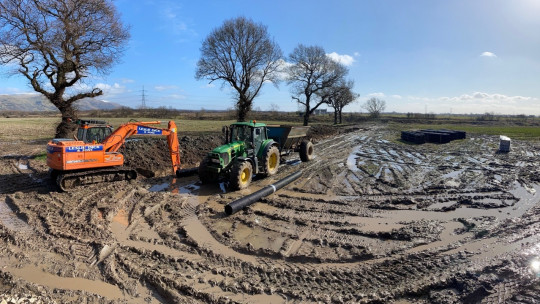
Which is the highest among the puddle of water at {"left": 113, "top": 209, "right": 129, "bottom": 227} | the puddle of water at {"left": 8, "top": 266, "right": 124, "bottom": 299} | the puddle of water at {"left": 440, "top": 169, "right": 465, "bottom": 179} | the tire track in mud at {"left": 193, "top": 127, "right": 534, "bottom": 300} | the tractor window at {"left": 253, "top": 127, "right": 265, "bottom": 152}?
the tractor window at {"left": 253, "top": 127, "right": 265, "bottom": 152}

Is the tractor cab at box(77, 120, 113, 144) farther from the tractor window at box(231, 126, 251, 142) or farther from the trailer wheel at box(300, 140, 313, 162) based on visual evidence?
the trailer wheel at box(300, 140, 313, 162)

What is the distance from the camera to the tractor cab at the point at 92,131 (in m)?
10.7

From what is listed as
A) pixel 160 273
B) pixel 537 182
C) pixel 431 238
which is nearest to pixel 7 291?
pixel 160 273

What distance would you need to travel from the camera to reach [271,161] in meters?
11.6

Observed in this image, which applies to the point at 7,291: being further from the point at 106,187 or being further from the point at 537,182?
the point at 537,182

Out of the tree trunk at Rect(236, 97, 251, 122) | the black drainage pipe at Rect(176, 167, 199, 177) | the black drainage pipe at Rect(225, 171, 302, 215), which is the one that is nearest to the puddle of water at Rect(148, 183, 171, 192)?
the black drainage pipe at Rect(176, 167, 199, 177)

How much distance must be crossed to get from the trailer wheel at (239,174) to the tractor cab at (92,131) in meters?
5.33

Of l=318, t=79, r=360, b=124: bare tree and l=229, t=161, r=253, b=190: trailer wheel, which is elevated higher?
l=318, t=79, r=360, b=124: bare tree

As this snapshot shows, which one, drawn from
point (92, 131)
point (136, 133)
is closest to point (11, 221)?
point (136, 133)

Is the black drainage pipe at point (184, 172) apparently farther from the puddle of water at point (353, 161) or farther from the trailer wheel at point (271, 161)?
the puddle of water at point (353, 161)

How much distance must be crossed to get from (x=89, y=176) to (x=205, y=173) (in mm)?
3851

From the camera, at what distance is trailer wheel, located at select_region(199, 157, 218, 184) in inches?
392

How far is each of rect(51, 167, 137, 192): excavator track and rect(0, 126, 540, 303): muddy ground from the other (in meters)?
0.43

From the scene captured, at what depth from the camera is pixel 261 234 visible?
6.37m
